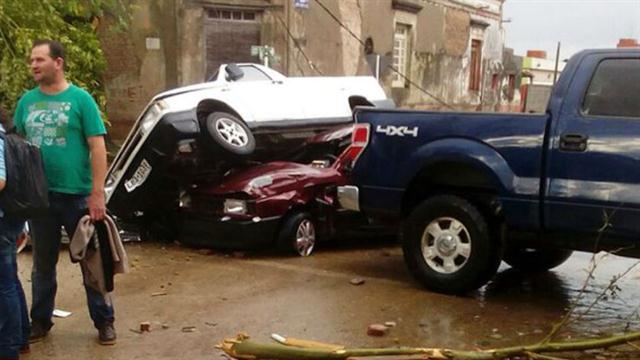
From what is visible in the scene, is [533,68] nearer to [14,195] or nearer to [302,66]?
[302,66]

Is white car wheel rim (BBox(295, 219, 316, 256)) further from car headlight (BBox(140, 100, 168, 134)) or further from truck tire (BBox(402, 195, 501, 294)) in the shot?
car headlight (BBox(140, 100, 168, 134))

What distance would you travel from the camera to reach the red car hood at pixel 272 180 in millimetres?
8188

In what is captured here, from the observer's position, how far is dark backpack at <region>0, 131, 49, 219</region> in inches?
186

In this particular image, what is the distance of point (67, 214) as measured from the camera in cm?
527

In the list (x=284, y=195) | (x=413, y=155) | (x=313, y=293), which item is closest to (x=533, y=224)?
(x=413, y=155)

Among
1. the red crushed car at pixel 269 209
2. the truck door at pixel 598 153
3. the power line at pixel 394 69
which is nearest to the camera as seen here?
the truck door at pixel 598 153

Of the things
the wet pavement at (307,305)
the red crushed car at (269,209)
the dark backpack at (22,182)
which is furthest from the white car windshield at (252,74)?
the dark backpack at (22,182)

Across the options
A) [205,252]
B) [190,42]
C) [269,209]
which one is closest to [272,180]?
[269,209]

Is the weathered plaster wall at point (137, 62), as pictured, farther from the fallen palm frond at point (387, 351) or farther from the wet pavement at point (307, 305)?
the fallen palm frond at point (387, 351)

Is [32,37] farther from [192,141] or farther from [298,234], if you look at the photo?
[298,234]

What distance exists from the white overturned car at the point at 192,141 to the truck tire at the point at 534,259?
9.54ft

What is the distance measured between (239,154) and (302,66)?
10.0m

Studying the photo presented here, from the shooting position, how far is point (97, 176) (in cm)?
512

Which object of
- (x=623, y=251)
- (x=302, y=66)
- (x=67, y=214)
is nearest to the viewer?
(x=67, y=214)
